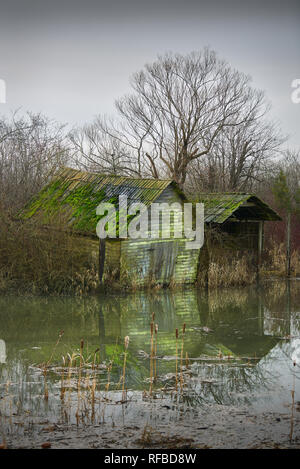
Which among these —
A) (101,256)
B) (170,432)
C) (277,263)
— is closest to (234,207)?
Result: (277,263)

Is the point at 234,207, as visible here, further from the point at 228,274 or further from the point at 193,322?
the point at 193,322

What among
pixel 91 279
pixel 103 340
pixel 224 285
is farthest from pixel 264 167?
pixel 103 340

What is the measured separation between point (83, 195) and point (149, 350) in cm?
1092

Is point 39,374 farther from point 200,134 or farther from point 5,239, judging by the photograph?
point 200,134

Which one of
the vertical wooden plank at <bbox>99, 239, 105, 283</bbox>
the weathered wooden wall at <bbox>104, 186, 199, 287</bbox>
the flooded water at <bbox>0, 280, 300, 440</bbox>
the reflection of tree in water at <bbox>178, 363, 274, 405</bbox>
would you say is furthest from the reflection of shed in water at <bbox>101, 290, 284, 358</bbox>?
the vertical wooden plank at <bbox>99, 239, 105, 283</bbox>

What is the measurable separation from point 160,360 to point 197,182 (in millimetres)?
24982

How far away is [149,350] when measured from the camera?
9789 mm

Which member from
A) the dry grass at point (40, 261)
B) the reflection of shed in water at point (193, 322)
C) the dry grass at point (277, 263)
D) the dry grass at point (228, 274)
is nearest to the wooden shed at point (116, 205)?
the dry grass at point (40, 261)

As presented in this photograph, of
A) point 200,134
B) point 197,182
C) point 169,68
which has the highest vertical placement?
point 169,68

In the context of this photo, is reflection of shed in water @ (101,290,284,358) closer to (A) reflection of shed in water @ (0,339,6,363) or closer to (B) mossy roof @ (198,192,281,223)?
(A) reflection of shed in water @ (0,339,6,363)

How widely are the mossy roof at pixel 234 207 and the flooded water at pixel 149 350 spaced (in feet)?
14.4

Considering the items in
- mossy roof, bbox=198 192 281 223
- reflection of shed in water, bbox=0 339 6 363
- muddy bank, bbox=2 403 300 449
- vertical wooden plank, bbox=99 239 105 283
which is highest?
mossy roof, bbox=198 192 281 223

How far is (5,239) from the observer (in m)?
17.6

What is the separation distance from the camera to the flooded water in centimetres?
686
